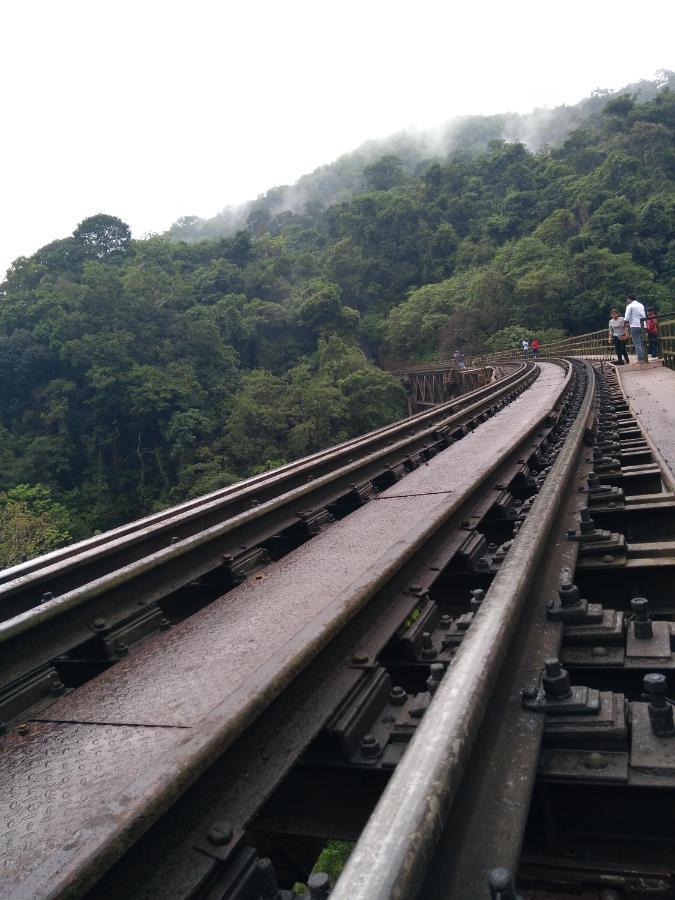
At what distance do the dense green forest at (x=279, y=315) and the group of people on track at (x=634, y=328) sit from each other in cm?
1785

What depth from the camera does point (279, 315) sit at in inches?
2084

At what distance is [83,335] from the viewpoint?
3766cm

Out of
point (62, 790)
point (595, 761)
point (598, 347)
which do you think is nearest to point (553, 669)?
point (595, 761)

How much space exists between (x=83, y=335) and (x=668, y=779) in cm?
4034

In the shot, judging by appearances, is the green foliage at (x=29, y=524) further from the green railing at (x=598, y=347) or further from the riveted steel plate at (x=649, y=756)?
the riveted steel plate at (x=649, y=756)

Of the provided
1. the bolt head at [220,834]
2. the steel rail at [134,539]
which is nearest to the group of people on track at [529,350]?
the steel rail at [134,539]

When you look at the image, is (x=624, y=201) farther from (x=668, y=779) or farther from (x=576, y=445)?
(x=668, y=779)

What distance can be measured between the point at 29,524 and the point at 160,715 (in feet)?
82.7

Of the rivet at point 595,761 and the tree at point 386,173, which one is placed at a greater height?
the tree at point 386,173

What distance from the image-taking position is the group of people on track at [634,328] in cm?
1130

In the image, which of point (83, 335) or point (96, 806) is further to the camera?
point (83, 335)

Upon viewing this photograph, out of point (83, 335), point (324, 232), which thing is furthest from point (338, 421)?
point (324, 232)

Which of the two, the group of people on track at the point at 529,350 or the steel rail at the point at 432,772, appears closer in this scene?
the steel rail at the point at 432,772

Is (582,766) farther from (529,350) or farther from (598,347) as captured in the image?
(529,350)
